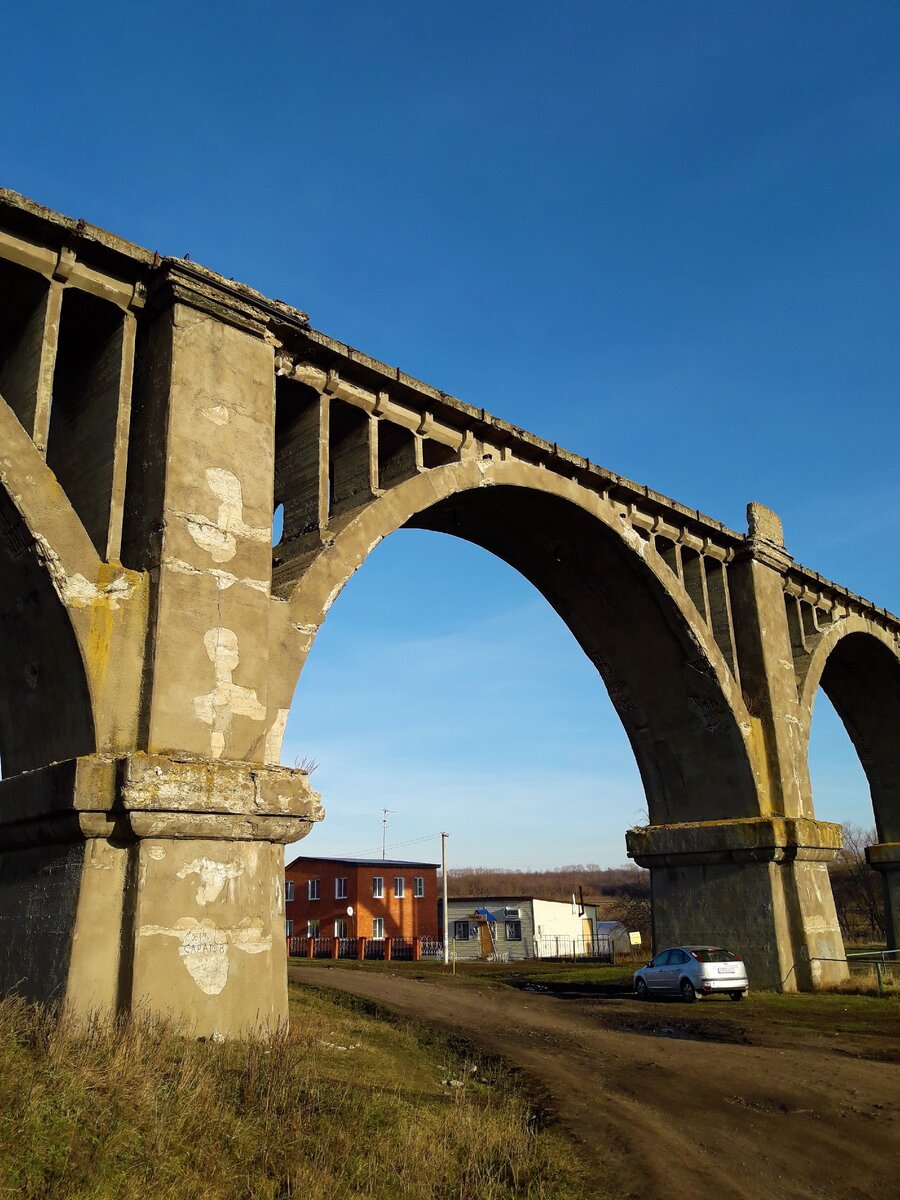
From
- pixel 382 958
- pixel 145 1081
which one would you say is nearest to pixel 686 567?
pixel 145 1081

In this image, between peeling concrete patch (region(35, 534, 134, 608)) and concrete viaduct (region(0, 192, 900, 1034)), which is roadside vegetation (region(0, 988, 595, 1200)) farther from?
peeling concrete patch (region(35, 534, 134, 608))

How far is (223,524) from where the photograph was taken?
10.4m

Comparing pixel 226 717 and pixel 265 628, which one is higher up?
pixel 265 628

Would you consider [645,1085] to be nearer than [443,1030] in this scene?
Yes

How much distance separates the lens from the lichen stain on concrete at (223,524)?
10148mm

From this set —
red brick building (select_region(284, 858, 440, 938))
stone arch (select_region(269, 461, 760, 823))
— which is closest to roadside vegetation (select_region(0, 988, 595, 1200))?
stone arch (select_region(269, 461, 760, 823))

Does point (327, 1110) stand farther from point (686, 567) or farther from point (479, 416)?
point (686, 567)

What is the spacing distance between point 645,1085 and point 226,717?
5.52m

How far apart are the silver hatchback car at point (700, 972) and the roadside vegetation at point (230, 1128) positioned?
32.5 feet

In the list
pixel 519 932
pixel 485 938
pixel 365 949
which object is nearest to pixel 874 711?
pixel 365 949

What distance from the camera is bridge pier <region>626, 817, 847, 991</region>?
1808 cm

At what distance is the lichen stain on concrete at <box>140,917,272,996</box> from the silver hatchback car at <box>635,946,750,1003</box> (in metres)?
10.7

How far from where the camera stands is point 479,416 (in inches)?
592

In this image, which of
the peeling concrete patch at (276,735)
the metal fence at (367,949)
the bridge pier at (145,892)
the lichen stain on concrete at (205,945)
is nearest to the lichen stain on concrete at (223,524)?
the peeling concrete patch at (276,735)
